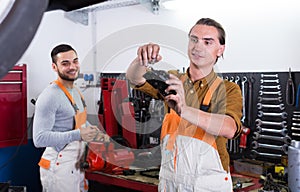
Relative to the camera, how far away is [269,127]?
7.14 feet

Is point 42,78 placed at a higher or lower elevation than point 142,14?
lower

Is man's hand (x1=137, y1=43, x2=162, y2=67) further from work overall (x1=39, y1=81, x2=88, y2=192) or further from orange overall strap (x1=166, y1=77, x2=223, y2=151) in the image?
work overall (x1=39, y1=81, x2=88, y2=192)

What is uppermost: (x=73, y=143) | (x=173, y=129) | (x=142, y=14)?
(x=142, y=14)

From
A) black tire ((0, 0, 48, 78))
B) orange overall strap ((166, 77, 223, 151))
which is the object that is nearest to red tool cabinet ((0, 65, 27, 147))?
orange overall strap ((166, 77, 223, 151))

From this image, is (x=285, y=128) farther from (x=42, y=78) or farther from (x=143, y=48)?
(x=42, y=78)

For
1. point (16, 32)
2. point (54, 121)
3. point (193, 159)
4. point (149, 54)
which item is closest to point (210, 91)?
point (193, 159)

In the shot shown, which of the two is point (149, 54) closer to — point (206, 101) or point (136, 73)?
point (136, 73)

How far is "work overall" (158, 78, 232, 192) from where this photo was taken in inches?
57.3

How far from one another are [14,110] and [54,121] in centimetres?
87

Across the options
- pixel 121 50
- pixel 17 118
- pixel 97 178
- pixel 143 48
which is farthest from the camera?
pixel 17 118

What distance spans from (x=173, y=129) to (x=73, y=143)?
766 mm

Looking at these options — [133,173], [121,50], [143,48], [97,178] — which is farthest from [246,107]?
[121,50]

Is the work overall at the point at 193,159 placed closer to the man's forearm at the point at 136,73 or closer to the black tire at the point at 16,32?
the man's forearm at the point at 136,73

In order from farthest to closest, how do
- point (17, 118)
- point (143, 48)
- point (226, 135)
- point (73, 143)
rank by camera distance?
point (17, 118) → point (73, 143) → point (226, 135) → point (143, 48)
